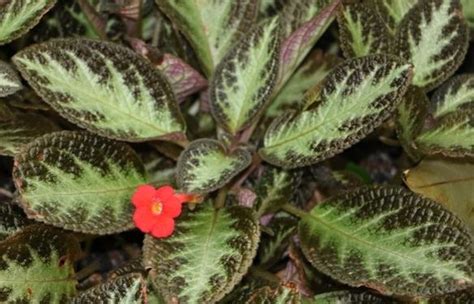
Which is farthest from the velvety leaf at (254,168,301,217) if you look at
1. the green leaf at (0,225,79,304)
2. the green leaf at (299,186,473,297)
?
the green leaf at (0,225,79,304)

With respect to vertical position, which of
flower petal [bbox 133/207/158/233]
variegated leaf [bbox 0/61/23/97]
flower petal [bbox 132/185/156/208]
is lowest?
flower petal [bbox 133/207/158/233]

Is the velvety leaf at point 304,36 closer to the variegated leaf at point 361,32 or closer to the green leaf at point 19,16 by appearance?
the variegated leaf at point 361,32

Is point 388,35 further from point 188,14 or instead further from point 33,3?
point 33,3

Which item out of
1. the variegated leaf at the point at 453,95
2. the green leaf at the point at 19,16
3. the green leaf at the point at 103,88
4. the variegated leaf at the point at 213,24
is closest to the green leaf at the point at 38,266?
the green leaf at the point at 103,88

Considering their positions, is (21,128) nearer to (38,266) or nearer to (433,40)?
(38,266)

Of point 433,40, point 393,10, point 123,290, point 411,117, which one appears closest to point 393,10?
point 393,10

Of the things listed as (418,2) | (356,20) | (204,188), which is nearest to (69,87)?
(204,188)

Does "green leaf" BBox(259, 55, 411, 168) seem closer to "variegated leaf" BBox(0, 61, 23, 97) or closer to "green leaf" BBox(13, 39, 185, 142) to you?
"green leaf" BBox(13, 39, 185, 142)
